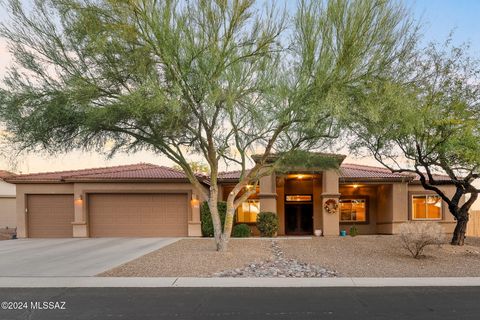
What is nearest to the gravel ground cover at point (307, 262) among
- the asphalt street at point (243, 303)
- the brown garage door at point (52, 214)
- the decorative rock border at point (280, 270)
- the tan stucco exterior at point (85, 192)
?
the decorative rock border at point (280, 270)

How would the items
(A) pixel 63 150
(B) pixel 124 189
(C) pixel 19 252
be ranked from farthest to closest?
(B) pixel 124 189 → (C) pixel 19 252 → (A) pixel 63 150

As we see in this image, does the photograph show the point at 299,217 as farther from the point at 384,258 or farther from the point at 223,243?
the point at 384,258

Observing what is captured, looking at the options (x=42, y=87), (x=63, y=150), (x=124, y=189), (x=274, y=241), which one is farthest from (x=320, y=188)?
(x=42, y=87)

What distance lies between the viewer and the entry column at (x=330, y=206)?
70.9ft

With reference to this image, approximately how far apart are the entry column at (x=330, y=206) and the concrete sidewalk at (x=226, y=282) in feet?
37.5

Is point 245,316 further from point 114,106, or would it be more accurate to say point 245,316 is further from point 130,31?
point 130,31

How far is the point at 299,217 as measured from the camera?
24.3 meters

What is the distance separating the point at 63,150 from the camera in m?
13.8

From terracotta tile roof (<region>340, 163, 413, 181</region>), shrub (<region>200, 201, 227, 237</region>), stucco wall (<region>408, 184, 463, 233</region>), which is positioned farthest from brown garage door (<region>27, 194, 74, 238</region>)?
stucco wall (<region>408, 184, 463, 233</region>)

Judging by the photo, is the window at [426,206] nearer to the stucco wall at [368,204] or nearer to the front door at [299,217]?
the stucco wall at [368,204]

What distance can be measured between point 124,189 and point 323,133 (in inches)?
493

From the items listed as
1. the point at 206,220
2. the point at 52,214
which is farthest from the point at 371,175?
the point at 52,214

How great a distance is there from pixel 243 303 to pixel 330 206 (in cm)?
1456

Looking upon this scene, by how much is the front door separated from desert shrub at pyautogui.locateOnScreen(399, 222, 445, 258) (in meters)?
11.1
